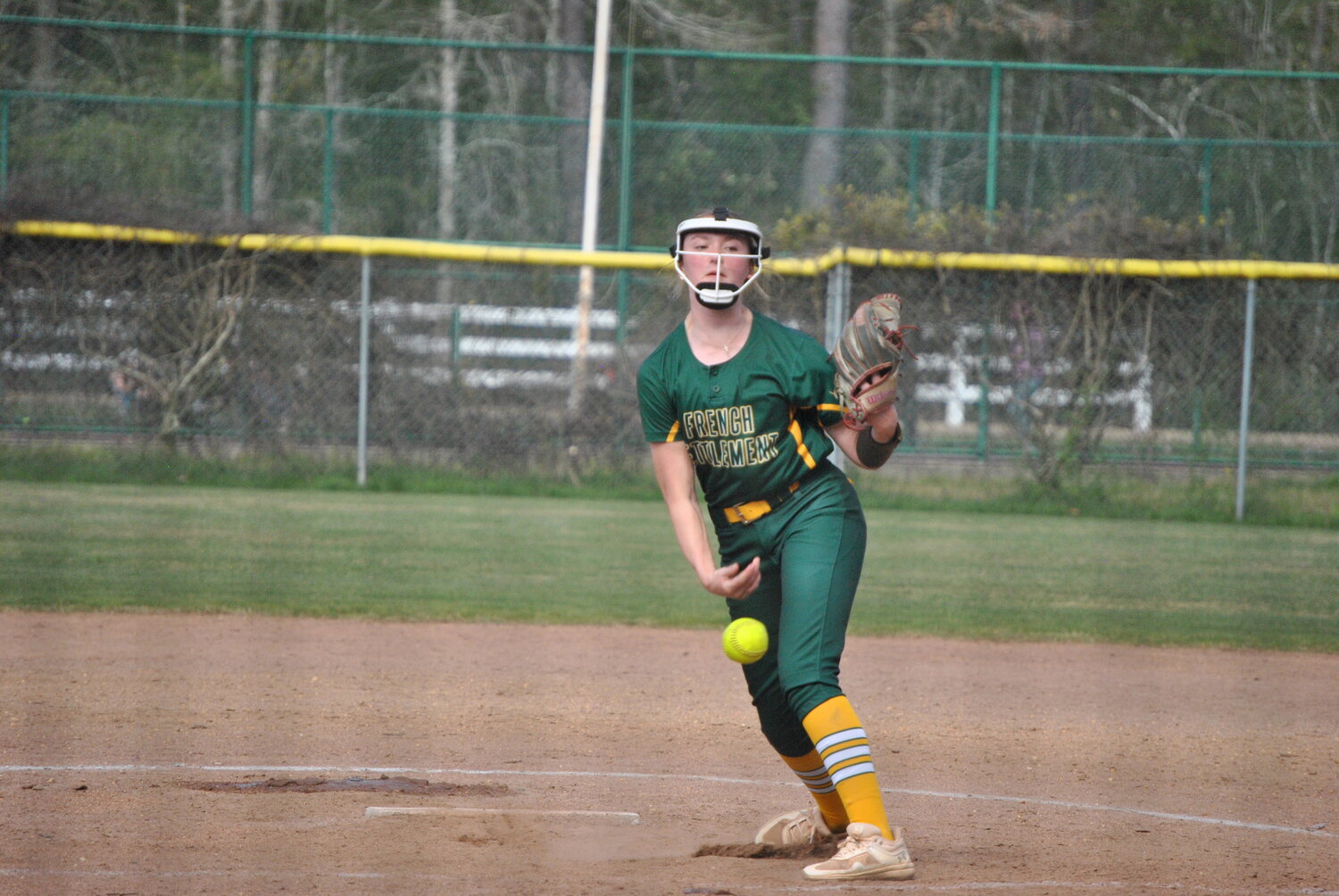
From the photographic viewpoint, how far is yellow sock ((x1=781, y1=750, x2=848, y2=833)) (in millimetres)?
4168

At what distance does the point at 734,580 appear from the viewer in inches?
147

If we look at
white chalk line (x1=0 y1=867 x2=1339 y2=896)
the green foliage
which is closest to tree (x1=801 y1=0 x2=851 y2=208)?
the green foliage

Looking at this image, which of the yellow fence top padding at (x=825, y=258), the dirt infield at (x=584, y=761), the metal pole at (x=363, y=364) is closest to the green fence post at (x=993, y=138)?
the yellow fence top padding at (x=825, y=258)

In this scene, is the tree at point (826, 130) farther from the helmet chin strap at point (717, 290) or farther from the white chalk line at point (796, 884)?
the white chalk line at point (796, 884)

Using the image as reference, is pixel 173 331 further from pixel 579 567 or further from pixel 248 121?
pixel 579 567

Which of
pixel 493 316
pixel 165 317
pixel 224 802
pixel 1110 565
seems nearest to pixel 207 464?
pixel 165 317

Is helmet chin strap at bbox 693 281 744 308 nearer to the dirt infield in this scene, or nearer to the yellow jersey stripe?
the yellow jersey stripe

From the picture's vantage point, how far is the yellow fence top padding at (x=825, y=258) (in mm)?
12617

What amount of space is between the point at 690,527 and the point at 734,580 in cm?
29

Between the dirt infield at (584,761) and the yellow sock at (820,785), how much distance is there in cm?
25

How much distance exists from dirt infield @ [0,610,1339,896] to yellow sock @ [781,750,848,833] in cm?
25

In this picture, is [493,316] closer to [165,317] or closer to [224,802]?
[165,317]

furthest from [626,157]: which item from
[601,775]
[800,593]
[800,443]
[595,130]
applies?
[800,593]

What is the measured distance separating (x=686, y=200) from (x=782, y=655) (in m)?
13.6
